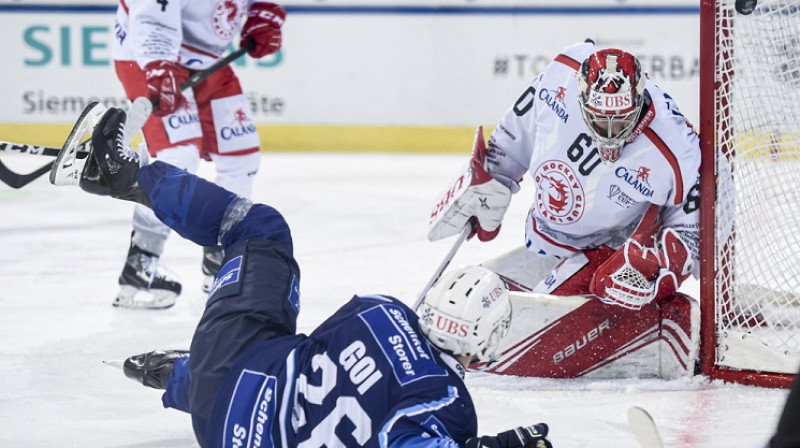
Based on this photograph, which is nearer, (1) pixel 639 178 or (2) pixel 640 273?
(2) pixel 640 273

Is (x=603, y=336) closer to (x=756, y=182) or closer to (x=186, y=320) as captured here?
(x=756, y=182)

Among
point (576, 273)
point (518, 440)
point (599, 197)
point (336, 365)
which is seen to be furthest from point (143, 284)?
point (518, 440)

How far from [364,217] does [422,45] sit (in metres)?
2.56

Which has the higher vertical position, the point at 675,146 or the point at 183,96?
the point at 675,146

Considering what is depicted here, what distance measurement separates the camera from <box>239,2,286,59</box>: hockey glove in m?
4.24

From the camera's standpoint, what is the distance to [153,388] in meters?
2.72

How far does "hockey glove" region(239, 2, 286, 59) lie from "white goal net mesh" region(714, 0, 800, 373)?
6.16 ft

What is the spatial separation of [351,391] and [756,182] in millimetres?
1391

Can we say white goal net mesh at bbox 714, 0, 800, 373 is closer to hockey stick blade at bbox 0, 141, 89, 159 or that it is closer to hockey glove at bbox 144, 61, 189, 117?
hockey stick blade at bbox 0, 141, 89, 159

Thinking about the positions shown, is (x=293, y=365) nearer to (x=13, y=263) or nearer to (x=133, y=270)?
(x=133, y=270)

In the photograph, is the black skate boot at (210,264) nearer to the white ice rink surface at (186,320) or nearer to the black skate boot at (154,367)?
the white ice rink surface at (186,320)

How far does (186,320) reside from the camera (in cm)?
355

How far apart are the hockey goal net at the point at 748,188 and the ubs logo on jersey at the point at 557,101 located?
34 centimetres

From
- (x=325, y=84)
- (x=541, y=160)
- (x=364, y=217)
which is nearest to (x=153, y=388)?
(x=541, y=160)
